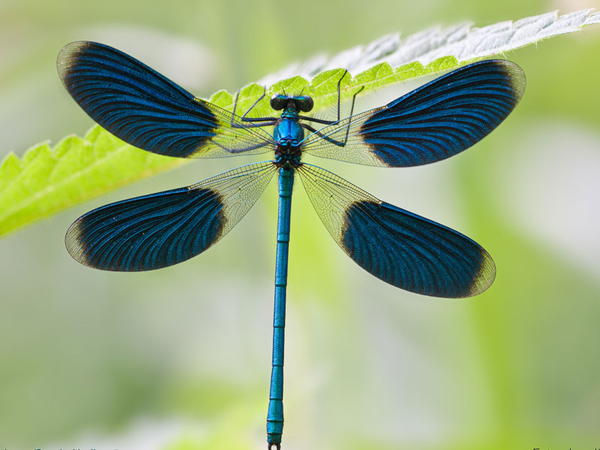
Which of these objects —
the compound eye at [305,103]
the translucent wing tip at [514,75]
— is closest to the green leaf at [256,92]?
the translucent wing tip at [514,75]

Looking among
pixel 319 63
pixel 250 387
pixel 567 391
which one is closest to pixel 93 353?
pixel 250 387

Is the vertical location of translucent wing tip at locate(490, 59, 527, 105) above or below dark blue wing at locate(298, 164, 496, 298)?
above

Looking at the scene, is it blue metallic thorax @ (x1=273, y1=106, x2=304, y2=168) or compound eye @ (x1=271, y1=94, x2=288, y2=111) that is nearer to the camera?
compound eye @ (x1=271, y1=94, x2=288, y2=111)

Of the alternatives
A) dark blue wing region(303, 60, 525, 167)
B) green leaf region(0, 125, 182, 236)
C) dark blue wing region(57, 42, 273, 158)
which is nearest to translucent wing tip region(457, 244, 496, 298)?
dark blue wing region(303, 60, 525, 167)

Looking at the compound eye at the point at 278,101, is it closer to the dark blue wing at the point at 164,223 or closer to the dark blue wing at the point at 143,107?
the dark blue wing at the point at 143,107

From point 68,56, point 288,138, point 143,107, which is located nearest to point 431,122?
point 288,138

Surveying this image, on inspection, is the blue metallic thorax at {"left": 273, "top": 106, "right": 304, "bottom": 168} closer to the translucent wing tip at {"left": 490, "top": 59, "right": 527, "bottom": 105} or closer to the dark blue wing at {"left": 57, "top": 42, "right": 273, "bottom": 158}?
the dark blue wing at {"left": 57, "top": 42, "right": 273, "bottom": 158}

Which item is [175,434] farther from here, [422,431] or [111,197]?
[422,431]
